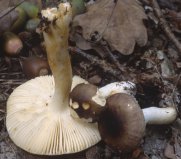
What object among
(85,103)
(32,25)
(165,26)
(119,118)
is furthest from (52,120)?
(165,26)

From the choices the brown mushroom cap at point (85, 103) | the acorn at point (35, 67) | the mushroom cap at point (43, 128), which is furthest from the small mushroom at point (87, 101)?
the acorn at point (35, 67)

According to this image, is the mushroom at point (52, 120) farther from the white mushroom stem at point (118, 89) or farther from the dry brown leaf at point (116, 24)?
the dry brown leaf at point (116, 24)

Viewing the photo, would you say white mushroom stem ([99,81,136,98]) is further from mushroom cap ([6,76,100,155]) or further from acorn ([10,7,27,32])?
acorn ([10,7,27,32])

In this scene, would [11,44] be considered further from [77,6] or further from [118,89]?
[118,89]

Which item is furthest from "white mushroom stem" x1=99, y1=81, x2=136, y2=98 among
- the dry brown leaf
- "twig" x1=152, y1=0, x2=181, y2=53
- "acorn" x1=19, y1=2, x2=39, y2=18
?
"acorn" x1=19, y1=2, x2=39, y2=18

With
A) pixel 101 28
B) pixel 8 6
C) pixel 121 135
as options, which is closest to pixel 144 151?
pixel 121 135

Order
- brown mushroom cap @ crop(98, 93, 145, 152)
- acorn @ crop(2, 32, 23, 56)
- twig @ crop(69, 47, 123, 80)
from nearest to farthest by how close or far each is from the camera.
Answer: brown mushroom cap @ crop(98, 93, 145, 152), twig @ crop(69, 47, 123, 80), acorn @ crop(2, 32, 23, 56)

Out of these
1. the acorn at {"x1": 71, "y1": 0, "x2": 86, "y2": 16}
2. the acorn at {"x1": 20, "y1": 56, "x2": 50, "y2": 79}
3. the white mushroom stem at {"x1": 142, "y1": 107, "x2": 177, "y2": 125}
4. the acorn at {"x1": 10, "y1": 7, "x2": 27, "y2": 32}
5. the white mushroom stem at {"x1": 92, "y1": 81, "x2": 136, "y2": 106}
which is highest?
the acorn at {"x1": 10, "y1": 7, "x2": 27, "y2": 32}

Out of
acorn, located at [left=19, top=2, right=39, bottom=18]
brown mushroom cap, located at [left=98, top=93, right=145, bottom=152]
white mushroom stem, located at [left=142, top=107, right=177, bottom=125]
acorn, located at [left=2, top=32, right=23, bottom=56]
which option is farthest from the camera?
acorn, located at [left=19, top=2, right=39, bottom=18]

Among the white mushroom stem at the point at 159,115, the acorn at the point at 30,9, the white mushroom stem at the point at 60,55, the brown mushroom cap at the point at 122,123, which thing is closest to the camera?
the white mushroom stem at the point at 60,55
